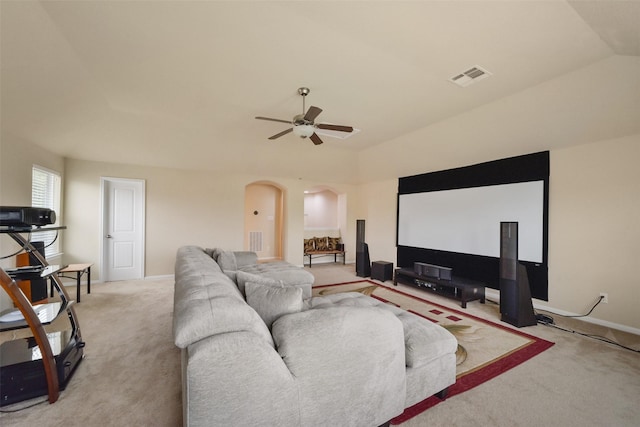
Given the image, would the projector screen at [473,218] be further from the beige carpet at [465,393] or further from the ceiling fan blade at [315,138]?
the ceiling fan blade at [315,138]

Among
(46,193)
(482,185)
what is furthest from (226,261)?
(482,185)

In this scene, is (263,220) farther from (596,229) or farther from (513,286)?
(596,229)

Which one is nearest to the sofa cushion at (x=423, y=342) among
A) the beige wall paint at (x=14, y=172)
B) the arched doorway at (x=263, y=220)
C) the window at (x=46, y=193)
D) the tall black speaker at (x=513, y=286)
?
the tall black speaker at (x=513, y=286)

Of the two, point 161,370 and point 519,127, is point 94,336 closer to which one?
point 161,370

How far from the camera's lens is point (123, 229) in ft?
17.6

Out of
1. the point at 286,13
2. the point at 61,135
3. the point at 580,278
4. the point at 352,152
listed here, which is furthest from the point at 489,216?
the point at 61,135

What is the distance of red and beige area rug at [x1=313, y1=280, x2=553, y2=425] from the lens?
208 centimetres

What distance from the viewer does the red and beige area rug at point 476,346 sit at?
2.08 metres

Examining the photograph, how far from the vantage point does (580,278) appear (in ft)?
11.4

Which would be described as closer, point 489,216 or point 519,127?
point 519,127

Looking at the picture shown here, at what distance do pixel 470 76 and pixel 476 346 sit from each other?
9.63 ft

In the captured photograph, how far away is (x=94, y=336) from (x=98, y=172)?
3.67 meters

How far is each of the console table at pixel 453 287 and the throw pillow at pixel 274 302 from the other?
3226 millimetres

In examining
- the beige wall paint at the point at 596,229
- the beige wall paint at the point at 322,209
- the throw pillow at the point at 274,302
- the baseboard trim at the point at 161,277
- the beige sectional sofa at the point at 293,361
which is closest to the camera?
the beige sectional sofa at the point at 293,361
